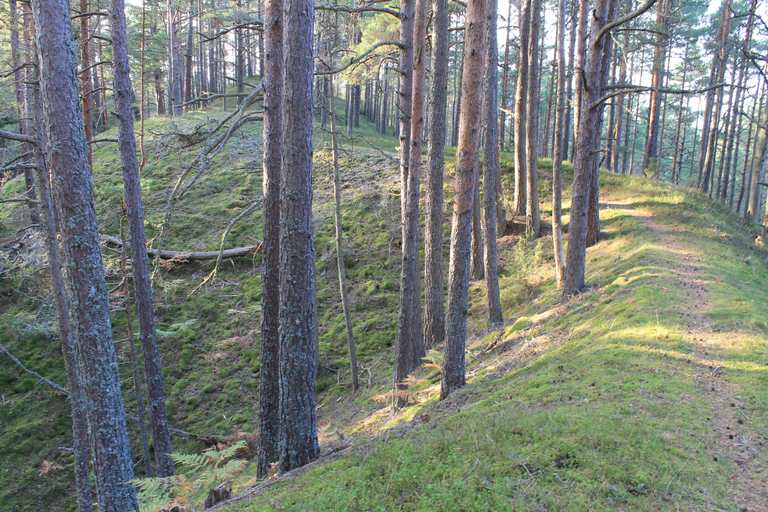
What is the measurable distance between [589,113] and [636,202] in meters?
8.19

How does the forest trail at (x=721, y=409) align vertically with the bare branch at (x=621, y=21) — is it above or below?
below

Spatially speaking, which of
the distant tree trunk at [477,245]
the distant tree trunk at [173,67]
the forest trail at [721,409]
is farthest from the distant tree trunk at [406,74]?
the distant tree trunk at [173,67]

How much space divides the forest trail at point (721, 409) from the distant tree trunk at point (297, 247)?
13.3ft

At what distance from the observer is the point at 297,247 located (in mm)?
5027

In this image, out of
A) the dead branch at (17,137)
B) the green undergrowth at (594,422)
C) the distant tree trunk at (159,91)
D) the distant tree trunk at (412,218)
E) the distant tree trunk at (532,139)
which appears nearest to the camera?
the green undergrowth at (594,422)

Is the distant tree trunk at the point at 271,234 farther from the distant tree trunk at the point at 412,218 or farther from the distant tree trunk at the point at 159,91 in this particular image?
the distant tree trunk at the point at 159,91

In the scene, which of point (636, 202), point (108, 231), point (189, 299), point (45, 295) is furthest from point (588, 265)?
point (108, 231)

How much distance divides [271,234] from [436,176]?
422 centimetres

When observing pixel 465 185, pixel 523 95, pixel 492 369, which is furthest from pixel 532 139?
pixel 465 185

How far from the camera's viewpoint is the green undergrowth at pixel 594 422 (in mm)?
3545

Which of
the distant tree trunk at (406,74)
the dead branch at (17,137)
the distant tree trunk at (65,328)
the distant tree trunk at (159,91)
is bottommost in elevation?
the distant tree trunk at (65,328)

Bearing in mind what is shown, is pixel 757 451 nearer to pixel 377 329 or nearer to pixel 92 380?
pixel 92 380

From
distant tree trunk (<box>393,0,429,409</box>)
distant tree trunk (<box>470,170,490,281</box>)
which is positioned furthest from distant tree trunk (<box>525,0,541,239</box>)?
distant tree trunk (<box>393,0,429,409</box>)

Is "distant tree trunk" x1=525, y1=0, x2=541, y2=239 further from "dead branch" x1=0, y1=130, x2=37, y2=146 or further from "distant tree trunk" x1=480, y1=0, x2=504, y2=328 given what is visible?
"dead branch" x1=0, y1=130, x2=37, y2=146
